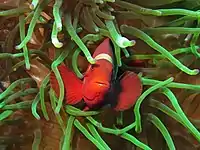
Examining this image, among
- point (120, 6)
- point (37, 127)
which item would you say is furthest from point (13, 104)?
point (120, 6)

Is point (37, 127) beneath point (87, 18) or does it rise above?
beneath

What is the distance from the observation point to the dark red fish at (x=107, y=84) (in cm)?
92

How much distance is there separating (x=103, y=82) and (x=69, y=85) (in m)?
0.09

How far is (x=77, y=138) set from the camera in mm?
1031

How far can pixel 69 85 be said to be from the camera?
3.14ft

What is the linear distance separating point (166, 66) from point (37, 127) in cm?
37

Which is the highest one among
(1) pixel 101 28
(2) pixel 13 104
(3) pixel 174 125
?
(1) pixel 101 28

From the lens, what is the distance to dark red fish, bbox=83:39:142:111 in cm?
92

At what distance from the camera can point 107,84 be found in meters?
0.92

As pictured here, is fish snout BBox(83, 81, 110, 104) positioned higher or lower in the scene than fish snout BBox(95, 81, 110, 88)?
lower

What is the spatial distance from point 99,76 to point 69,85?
0.26ft

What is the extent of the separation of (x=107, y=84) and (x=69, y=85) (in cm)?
10

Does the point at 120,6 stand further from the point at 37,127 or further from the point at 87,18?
the point at 37,127

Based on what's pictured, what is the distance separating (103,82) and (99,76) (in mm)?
21
